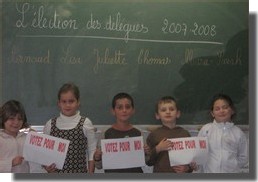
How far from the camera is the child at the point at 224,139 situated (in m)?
2.58

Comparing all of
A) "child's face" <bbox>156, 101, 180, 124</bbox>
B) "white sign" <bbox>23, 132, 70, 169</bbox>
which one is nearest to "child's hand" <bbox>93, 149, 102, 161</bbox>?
"white sign" <bbox>23, 132, 70, 169</bbox>

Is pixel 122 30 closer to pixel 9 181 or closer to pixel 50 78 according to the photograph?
pixel 50 78

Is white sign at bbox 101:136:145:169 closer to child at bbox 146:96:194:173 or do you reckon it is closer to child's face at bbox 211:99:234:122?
Result: child at bbox 146:96:194:173

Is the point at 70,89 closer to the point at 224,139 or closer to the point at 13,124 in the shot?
the point at 13,124

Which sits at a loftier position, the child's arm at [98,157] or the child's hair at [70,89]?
the child's hair at [70,89]

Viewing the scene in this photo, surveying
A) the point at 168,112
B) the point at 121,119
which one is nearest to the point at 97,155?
the point at 121,119

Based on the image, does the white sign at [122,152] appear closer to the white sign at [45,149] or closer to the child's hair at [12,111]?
the white sign at [45,149]

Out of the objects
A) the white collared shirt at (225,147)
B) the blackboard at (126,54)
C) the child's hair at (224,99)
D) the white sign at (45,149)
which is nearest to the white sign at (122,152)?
the blackboard at (126,54)

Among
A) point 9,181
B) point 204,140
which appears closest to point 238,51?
point 204,140

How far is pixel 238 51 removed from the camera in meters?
2.59

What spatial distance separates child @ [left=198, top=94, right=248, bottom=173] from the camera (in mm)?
2578

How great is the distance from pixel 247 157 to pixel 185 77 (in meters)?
0.61

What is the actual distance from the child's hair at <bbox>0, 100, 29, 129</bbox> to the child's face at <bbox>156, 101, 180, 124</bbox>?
31.6 inches

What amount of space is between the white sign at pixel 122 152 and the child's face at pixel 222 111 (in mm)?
477
